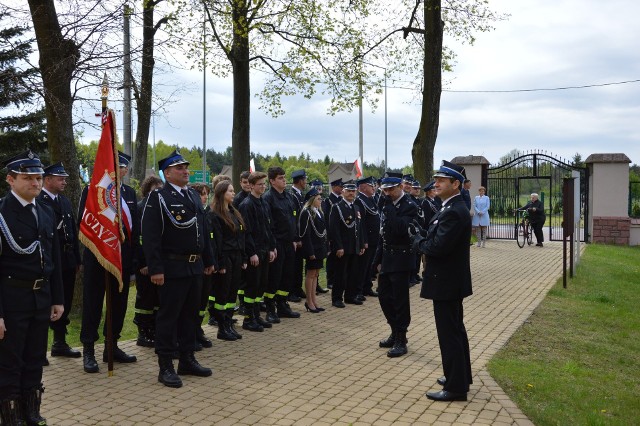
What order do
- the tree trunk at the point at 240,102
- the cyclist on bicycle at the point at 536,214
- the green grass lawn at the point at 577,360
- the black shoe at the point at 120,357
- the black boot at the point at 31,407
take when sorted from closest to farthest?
the black boot at the point at 31,407
the green grass lawn at the point at 577,360
the black shoe at the point at 120,357
the tree trunk at the point at 240,102
the cyclist on bicycle at the point at 536,214

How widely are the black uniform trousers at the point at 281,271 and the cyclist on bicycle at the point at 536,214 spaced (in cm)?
1408

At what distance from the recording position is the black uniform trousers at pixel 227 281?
870cm

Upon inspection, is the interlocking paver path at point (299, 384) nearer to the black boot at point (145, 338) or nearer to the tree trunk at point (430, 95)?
the black boot at point (145, 338)

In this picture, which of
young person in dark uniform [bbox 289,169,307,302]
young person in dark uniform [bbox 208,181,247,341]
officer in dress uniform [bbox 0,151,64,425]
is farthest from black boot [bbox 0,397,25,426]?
young person in dark uniform [bbox 289,169,307,302]

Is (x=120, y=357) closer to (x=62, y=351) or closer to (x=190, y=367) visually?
(x=62, y=351)

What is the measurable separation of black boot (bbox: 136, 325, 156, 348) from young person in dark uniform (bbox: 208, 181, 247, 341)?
0.89 m

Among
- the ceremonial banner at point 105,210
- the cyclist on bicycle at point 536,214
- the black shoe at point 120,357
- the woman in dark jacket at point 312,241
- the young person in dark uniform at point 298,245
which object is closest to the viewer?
the ceremonial banner at point 105,210

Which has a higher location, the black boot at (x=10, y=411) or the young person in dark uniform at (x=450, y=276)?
the young person in dark uniform at (x=450, y=276)

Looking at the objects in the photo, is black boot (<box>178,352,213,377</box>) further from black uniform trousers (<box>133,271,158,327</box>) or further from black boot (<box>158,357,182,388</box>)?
black uniform trousers (<box>133,271,158,327</box>)

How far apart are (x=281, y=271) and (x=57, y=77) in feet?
15.3

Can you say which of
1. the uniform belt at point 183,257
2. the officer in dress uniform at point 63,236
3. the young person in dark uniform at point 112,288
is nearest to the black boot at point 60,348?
the officer in dress uniform at point 63,236

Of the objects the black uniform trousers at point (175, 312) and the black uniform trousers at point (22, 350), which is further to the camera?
the black uniform trousers at point (175, 312)

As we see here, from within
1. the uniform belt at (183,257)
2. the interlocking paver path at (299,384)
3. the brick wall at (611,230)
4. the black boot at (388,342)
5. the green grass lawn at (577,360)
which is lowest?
the green grass lawn at (577,360)

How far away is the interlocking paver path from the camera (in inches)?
230
